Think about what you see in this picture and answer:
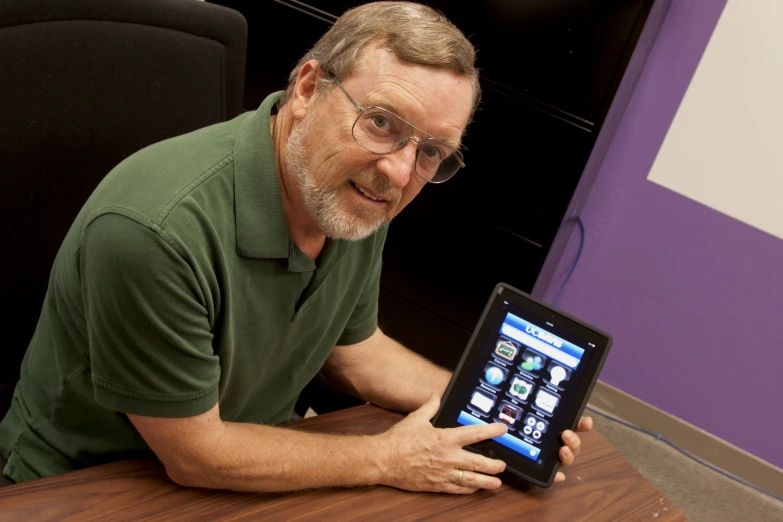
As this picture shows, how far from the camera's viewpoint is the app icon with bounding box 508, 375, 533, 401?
1051mm

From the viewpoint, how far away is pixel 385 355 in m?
1.30

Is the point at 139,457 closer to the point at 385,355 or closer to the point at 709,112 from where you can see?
the point at 385,355

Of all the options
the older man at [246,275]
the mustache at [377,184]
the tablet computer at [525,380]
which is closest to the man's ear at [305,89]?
the older man at [246,275]

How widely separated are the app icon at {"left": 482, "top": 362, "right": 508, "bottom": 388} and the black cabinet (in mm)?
1252

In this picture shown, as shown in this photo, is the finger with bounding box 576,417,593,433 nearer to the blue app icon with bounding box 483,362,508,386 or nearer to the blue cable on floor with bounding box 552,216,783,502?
the blue app icon with bounding box 483,362,508,386

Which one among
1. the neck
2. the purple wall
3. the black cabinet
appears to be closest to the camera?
the neck

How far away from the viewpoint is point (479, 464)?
1.01 meters

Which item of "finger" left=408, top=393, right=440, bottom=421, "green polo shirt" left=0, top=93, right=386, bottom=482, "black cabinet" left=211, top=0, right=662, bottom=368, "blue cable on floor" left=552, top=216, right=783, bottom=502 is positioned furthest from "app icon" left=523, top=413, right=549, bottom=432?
"blue cable on floor" left=552, top=216, right=783, bottom=502

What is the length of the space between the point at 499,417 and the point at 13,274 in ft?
2.45

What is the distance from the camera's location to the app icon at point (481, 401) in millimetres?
1056

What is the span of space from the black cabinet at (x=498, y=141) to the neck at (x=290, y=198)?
4.06ft

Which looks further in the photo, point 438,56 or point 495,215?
point 495,215

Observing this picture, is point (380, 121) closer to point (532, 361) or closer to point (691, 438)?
point (532, 361)

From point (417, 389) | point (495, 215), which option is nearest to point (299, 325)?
point (417, 389)
